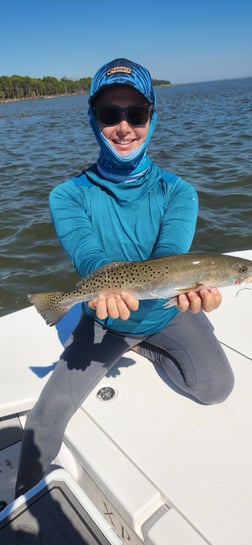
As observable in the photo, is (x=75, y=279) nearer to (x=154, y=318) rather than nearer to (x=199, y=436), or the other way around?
(x=154, y=318)

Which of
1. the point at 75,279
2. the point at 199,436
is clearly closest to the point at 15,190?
the point at 75,279

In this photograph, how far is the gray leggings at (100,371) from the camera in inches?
123

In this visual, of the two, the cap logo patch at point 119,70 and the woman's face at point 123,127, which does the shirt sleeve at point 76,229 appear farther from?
the cap logo patch at point 119,70

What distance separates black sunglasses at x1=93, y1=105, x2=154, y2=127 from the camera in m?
3.46

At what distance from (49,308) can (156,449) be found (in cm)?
142

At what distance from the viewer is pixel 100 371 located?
3469 mm

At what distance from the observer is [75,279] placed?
8164mm

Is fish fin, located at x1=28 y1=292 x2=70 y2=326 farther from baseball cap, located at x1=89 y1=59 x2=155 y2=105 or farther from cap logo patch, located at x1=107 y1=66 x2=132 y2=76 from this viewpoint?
cap logo patch, located at x1=107 y1=66 x2=132 y2=76

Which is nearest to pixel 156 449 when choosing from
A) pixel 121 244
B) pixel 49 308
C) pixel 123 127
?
pixel 49 308

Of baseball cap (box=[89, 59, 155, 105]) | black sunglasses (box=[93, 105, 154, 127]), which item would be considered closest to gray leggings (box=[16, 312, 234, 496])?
black sunglasses (box=[93, 105, 154, 127])

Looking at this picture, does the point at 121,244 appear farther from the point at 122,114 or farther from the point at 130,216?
the point at 122,114

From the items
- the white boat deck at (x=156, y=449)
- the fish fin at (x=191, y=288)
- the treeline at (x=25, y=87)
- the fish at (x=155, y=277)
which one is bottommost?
the white boat deck at (x=156, y=449)

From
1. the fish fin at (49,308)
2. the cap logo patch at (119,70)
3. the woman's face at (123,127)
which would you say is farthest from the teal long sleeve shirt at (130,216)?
the cap logo patch at (119,70)

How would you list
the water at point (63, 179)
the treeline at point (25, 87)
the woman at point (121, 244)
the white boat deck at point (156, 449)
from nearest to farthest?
1. the white boat deck at point (156, 449)
2. the woman at point (121, 244)
3. the water at point (63, 179)
4. the treeline at point (25, 87)
